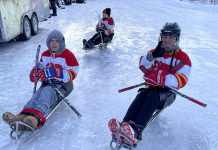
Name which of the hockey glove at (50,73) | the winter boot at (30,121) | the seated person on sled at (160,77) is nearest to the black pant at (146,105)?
the seated person on sled at (160,77)

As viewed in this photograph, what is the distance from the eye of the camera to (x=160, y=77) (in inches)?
135

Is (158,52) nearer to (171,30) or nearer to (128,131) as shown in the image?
(171,30)

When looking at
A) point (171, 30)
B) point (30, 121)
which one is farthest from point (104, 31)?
point (30, 121)

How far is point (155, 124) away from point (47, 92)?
4.82 feet

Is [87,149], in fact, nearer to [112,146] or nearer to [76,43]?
[112,146]

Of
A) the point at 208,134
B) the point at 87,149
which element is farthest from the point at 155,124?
the point at 87,149

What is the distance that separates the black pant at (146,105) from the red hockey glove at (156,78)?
10cm

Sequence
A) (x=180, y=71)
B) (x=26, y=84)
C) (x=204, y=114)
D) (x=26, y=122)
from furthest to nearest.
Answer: (x=26, y=84) → (x=204, y=114) → (x=180, y=71) → (x=26, y=122)

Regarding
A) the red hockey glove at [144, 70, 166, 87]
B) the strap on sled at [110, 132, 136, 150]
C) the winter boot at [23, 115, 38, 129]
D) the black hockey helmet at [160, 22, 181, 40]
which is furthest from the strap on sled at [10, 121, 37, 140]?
the black hockey helmet at [160, 22, 181, 40]

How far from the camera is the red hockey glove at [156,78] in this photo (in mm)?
3420

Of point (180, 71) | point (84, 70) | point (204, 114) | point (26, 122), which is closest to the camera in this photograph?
point (26, 122)

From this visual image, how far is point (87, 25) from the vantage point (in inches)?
433

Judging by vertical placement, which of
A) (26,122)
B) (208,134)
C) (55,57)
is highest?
(55,57)

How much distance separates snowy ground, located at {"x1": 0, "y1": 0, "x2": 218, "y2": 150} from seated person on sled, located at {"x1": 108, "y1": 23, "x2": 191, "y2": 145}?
1.34 feet
